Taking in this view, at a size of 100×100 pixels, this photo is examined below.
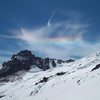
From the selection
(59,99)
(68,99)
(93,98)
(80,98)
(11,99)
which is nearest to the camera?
(93,98)

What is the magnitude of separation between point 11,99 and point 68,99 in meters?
79.5

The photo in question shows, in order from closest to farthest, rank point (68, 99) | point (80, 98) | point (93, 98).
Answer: point (93, 98)
point (80, 98)
point (68, 99)

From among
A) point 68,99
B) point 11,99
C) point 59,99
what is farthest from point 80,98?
point 11,99

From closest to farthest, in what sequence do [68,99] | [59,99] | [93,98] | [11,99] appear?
[93,98] < [68,99] < [59,99] < [11,99]

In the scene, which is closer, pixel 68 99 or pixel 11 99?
pixel 68 99

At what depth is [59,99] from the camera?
5353 centimetres

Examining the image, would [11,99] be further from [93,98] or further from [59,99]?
[93,98]

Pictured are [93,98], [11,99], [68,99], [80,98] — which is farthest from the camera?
[11,99]

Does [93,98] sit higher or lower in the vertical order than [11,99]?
lower

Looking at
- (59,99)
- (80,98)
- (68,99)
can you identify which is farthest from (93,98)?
(59,99)

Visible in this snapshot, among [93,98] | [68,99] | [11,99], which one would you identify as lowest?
[93,98]

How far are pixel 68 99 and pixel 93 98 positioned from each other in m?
10.5

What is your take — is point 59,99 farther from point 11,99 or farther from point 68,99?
point 11,99

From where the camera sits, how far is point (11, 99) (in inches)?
4806
